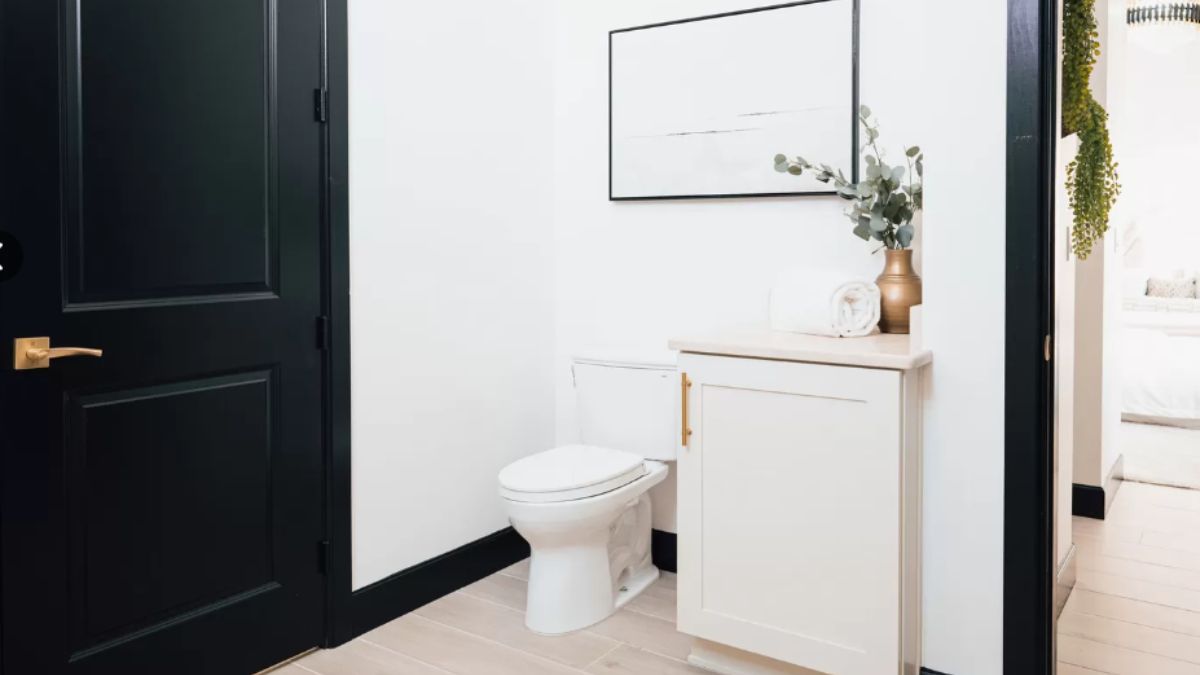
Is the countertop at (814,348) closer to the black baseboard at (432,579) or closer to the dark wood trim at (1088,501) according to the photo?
the black baseboard at (432,579)

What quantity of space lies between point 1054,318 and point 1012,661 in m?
0.76

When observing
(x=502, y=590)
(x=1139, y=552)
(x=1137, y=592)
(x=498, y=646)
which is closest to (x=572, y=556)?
(x=498, y=646)

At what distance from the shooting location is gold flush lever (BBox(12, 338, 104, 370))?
174cm

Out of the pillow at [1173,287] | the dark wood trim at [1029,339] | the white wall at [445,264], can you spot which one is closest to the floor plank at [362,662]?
the white wall at [445,264]

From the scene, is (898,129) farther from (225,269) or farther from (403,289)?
(225,269)

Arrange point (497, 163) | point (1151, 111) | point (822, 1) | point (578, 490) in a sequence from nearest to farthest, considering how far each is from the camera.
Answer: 1. point (578, 490)
2. point (822, 1)
3. point (497, 163)
4. point (1151, 111)

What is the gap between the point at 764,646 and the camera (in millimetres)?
2133

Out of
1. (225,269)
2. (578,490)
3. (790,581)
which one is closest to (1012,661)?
(790,581)

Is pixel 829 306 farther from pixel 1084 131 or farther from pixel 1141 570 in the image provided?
pixel 1141 570

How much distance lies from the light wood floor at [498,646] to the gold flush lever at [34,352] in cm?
96

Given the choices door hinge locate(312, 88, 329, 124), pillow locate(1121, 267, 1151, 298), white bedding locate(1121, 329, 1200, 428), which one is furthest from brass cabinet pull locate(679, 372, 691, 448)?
pillow locate(1121, 267, 1151, 298)

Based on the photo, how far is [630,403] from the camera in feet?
9.07

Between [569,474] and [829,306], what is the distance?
85 cm

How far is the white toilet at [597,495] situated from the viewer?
242cm
